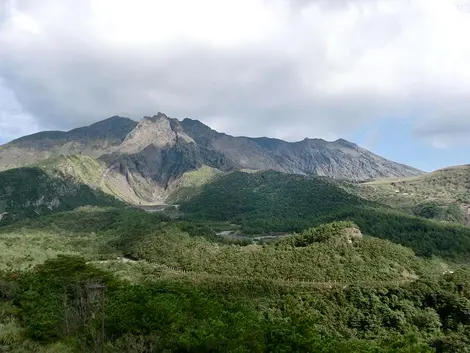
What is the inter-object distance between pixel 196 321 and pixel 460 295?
67.0m

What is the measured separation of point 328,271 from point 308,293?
12459 mm

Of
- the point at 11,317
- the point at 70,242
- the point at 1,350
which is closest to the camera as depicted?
the point at 1,350

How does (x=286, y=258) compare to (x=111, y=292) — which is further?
(x=286, y=258)

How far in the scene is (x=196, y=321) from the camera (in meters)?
64.4

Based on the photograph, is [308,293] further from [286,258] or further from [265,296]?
[286,258]

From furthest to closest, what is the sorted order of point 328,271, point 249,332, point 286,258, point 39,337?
point 286,258 < point 328,271 < point 39,337 < point 249,332

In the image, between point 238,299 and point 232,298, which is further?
point 232,298

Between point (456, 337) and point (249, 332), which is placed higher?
point (249, 332)

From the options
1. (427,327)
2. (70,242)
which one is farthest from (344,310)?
(70,242)

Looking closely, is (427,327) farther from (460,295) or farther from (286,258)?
(286,258)

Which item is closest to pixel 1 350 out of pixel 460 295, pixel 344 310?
pixel 344 310

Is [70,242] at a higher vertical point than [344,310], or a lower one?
higher

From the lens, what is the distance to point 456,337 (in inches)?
3401

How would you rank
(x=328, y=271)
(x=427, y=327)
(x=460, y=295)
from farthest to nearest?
(x=328, y=271) < (x=460, y=295) < (x=427, y=327)
